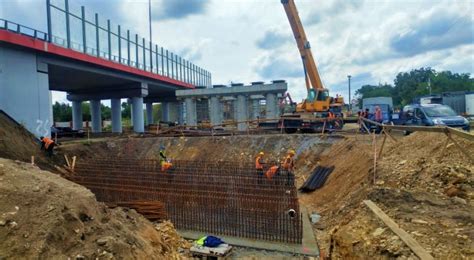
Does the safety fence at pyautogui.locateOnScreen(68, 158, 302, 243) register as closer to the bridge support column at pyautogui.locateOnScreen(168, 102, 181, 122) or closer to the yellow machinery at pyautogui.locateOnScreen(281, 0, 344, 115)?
the yellow machinery at pyautogui.locateOnScreen(281, 0, 344, 115)

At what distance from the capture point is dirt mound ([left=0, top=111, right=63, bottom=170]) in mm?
14969

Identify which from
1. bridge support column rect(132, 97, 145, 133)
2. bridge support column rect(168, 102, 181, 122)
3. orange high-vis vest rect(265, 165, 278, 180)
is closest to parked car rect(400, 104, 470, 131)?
orange high-vis vest rect(265, 165, 278, 180)

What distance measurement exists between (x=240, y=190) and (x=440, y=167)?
16.4 ft

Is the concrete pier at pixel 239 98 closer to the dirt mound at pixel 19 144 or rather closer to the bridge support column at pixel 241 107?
the bridge support column at pixel 241 107

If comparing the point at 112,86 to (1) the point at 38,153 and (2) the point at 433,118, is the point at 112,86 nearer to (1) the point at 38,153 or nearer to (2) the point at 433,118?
(1) the point at 38,153

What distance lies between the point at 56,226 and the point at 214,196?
544cm

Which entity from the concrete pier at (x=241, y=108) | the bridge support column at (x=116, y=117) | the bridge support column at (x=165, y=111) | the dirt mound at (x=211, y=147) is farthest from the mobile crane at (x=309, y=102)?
the bridge support column at (x=165, y=111)

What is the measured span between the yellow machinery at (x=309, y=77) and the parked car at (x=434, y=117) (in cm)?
456

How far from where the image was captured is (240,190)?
32.9 ft

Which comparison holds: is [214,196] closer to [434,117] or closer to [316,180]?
[316,180]

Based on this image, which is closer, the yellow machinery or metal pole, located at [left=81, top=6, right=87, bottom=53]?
the yellow machinery

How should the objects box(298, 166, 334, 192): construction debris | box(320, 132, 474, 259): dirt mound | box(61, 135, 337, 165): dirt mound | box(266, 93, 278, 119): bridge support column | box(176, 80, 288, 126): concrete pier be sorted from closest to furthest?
box(320, 132, 474, 259): dirt mound, box(298, 166, 334, 192): construction debris, box(61, 135, 337, 165): dirt mound, box(176, 80, 288, 126): concrete pier, box(266, 93, 278, 119): bridge support column

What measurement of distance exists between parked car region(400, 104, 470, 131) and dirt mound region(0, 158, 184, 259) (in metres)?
14.6

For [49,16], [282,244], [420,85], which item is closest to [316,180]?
[282,244]
